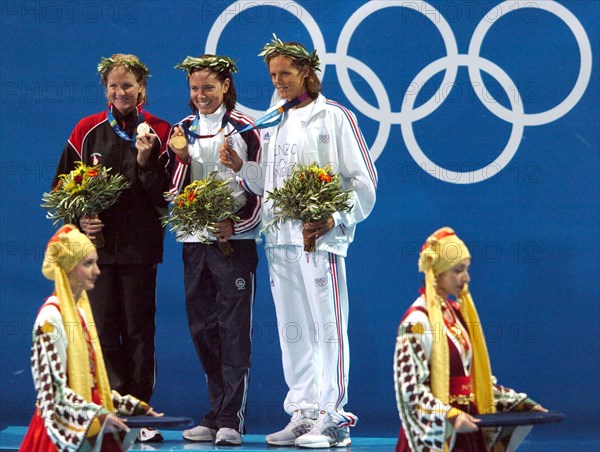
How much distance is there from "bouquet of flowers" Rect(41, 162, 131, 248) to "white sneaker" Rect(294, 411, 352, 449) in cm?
180

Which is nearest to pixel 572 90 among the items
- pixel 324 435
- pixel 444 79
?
pixel 444 79

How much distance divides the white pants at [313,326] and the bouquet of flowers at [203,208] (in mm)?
428

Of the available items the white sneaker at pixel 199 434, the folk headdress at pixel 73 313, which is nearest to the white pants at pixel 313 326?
the white sneaker at pixel 199 434

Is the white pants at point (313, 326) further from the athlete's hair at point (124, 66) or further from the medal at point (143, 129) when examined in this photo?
the athlete's hair at point (124, 66)

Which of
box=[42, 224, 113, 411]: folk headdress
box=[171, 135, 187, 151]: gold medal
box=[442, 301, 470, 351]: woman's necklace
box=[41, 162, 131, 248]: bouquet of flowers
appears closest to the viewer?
box=[42, 224, 113, 411]: folk headdress

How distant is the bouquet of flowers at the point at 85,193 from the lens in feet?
25.1

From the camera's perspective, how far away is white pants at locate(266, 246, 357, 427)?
7.59 meters

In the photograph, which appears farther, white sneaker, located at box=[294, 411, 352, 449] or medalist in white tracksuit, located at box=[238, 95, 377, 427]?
medalist in white tracksuit, located at box=[238, 95, 377, 427]

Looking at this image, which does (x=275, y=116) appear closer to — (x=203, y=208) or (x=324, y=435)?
(x=203, y=208)

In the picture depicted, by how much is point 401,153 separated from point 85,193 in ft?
8.49

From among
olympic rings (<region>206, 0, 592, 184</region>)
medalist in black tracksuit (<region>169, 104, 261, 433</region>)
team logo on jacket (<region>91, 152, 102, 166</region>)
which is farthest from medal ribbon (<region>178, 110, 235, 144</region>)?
olympic rings (<region>206, 0, 592, 184</region>)

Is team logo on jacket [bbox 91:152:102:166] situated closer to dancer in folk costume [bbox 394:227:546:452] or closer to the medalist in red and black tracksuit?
the medalist in red and black tracksuit

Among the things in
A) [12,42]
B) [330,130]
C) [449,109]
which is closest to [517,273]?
[449,109]

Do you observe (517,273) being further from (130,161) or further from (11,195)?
(11,195)
